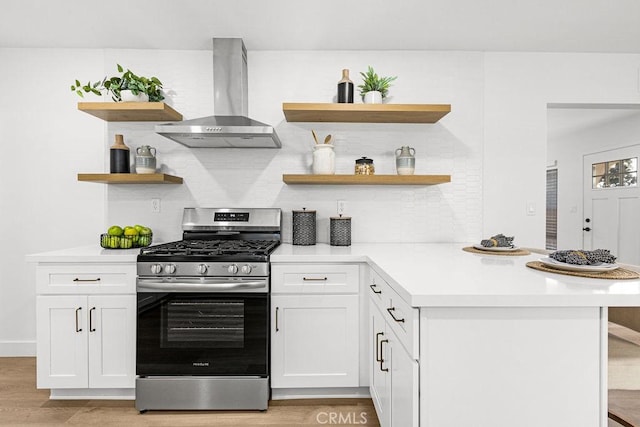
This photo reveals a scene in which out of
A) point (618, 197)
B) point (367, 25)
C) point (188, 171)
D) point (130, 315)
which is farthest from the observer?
point (618, 197)

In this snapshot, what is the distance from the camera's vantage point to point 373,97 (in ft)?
8.43

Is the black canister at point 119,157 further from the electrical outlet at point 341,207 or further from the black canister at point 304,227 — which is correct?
the electrical outlet at point 341,207

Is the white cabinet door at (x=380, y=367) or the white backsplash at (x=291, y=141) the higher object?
the white backsplash at (x=291, y=141)

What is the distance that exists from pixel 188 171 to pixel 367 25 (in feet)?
5.61

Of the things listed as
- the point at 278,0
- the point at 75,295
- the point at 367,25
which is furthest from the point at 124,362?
the point at 367,25

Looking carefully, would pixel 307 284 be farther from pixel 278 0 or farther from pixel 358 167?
pixel 278 0

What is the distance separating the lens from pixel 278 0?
2186 mm

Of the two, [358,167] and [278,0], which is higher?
[278,0]

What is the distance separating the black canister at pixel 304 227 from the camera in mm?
2648

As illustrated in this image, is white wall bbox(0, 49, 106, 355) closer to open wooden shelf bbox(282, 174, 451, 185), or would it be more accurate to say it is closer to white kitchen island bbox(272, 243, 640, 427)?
open wooden shelf bbox(282, 174, 451, 185)

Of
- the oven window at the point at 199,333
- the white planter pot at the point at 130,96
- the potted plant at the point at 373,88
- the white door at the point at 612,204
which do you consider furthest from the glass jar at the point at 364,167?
the white door at the point at 612,204

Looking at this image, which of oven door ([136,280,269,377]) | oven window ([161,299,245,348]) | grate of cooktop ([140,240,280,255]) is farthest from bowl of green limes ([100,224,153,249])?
oven window ([161,299,245,348])

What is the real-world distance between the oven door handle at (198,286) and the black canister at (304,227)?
25.5 inches

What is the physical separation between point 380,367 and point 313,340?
527mm
